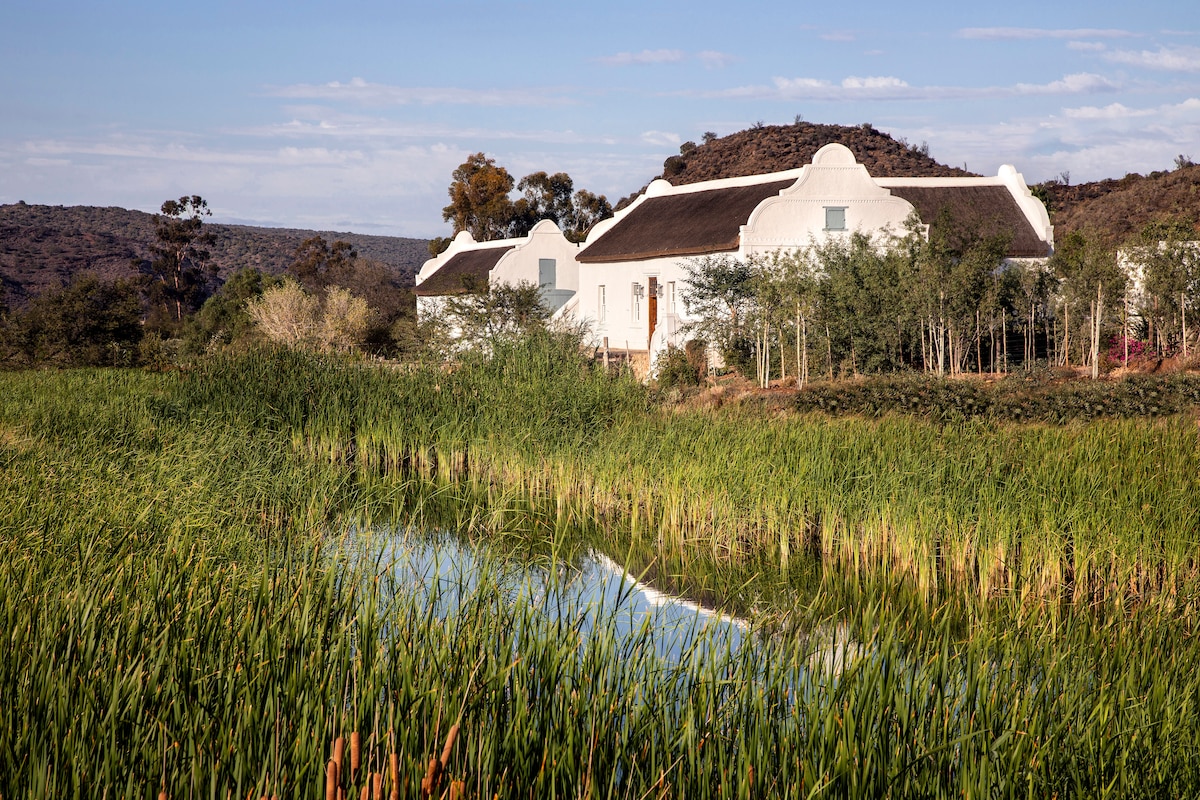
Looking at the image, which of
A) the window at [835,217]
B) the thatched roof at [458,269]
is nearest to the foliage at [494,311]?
the window at [835,217]

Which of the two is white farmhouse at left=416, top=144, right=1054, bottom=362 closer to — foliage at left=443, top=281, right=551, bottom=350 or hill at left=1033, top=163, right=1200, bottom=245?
foliage at left=443, top=281, right=551, bottom=350

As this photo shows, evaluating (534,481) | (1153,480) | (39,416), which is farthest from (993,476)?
(39,416)

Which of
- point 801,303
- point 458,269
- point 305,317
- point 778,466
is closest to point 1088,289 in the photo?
point 801,303

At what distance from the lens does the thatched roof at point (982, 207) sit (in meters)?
27.6

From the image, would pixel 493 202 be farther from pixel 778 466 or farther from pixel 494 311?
pixel 778 466

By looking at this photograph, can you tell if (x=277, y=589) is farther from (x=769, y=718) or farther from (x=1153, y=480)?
(x=1153, y=480)

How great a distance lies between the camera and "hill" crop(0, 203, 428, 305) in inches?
2413

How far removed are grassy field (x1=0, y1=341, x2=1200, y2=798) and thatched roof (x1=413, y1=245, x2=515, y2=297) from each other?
2190cm

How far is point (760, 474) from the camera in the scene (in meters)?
9.70

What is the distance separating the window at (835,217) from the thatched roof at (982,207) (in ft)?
11.2

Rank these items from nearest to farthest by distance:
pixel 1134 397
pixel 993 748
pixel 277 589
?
pixel 993 748 < pixel 277 589 < pixel 1134 397

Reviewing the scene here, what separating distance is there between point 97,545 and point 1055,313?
19.6 meters

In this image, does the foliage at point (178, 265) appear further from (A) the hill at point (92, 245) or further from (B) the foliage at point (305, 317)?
(B) the foliage at point (305, 317)

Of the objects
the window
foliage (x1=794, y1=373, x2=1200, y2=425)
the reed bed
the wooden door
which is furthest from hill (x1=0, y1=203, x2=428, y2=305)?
foliage (x1=794, y1=373, x2=1200, y2=425)
